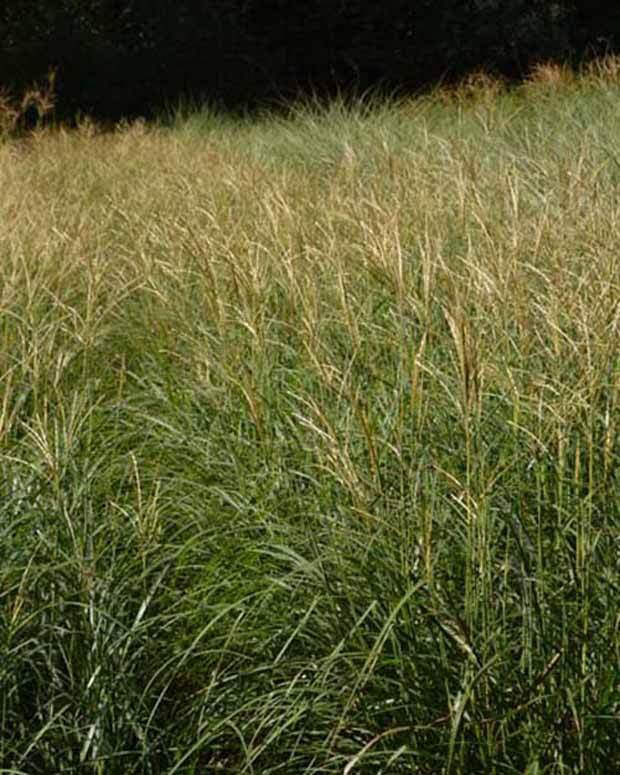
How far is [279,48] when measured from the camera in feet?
42.8

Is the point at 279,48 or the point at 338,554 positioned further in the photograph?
the point at 279,48

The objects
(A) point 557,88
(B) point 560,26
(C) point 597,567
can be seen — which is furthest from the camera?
(B) point 560,26

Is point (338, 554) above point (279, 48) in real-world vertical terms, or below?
above

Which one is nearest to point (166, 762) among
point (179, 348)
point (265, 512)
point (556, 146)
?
point (265, 512)

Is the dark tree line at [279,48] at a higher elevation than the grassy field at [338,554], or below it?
below

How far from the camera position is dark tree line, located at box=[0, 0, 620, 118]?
11.9 metres

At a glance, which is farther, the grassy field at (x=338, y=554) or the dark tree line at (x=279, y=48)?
the dark tree line at (x=279, y=48)

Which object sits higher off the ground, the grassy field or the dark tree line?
the grassy field

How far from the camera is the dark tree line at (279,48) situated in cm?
1194

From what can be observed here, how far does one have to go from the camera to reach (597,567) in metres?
1.75

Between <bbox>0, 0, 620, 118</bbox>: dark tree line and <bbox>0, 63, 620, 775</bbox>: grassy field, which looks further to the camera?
<bbox>0, 0, 620, 118</bbox>: dark tree line

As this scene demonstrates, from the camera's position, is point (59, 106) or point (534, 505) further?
point (59, 106)

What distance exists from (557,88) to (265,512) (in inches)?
230

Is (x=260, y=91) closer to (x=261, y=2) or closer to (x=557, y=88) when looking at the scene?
(x=261, y=2)
